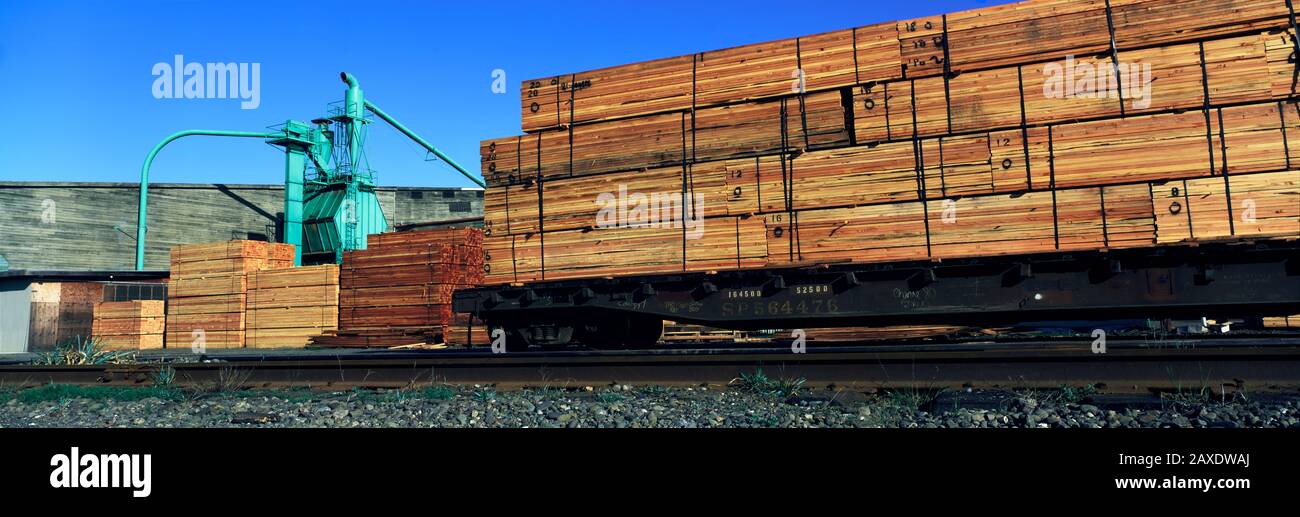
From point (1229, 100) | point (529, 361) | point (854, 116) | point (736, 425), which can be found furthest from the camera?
point (854, 116)

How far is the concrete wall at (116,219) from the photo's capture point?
32.7 metres

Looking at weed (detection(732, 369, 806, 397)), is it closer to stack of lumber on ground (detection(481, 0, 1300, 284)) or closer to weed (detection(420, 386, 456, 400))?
weed (detection(420, 386, 456, 400))

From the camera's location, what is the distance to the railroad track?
5949mm

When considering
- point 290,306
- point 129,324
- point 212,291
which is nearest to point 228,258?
point 212,291

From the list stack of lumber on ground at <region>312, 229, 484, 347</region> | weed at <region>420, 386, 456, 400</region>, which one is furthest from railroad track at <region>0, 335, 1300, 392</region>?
stack of lumber on ground at <region>312, 229, 484, 347</region>

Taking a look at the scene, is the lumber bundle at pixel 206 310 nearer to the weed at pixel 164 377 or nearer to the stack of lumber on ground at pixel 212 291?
the stack of lumber on ground at pixel 212 291

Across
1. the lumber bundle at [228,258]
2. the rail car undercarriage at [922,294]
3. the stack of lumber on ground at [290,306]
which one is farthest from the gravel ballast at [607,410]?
the lumber bundle at [228,258]

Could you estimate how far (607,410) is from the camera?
5.82 meters

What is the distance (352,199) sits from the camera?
33.5 metres

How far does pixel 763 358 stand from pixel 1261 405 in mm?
3840

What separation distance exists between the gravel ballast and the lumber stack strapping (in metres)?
5.48

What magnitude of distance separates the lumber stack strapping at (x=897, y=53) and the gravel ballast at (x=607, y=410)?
5478 mm

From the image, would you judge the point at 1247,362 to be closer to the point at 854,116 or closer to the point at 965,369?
the point at 965,369

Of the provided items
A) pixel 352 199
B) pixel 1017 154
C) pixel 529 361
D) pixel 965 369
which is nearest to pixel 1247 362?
pixel 965 369
